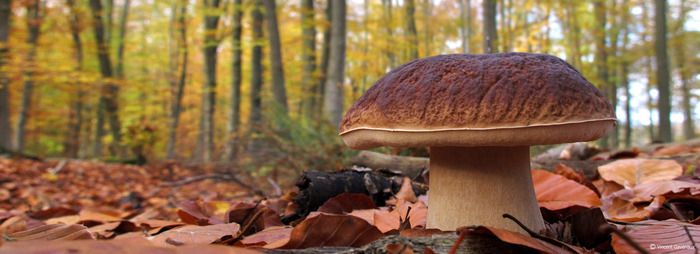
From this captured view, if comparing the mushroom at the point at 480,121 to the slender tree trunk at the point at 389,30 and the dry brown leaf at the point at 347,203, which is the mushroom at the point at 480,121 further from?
the slender tree trunk at the point at 389,30

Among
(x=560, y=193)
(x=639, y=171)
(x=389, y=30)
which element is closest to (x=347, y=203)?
(x=560, y=193)

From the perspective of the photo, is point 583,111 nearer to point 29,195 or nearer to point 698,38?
point 29,195

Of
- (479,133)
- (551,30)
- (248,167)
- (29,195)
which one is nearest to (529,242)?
(479,133)

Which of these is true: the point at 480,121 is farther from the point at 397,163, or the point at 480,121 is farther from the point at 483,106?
the point at 397,163

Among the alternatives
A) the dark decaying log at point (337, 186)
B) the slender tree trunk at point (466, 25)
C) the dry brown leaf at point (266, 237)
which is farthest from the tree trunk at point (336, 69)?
the slender tree trunk at point (466, 25)

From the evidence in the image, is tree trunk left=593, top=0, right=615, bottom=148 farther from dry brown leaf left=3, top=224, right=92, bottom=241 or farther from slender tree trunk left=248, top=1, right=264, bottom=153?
dry brown leaf left=3, top=224, right=92, bottom=241

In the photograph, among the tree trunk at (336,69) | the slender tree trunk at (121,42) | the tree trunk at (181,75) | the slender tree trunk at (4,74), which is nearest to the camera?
the tree trunk at (336,69)
